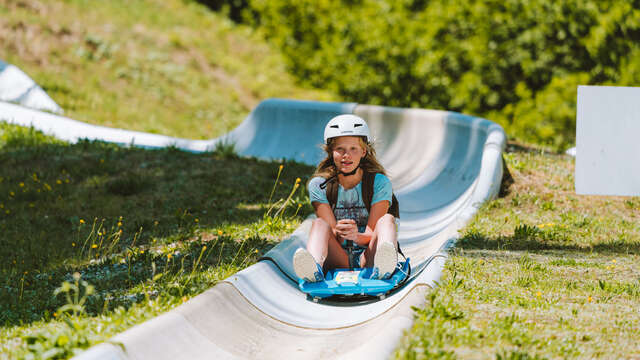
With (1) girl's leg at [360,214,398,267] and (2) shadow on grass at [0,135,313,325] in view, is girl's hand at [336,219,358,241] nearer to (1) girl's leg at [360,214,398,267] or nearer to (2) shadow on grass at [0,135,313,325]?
(1) girl's leg at [360,214,398,267]

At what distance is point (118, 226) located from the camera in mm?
6848

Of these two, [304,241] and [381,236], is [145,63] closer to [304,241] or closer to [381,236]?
[304,241]

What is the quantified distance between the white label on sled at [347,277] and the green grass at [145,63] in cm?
928

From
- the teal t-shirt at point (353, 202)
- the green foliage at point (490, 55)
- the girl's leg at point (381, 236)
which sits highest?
the green foliage at point (490, 55)

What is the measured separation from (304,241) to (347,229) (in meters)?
1.17

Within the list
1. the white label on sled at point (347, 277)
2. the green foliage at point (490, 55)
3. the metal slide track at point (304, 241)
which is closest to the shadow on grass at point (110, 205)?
the metal slide track at point (304, 241)

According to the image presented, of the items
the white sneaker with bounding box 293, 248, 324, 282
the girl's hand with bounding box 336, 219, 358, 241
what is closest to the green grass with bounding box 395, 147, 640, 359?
the girl's hand with bounding box 336, 219, 358, 241

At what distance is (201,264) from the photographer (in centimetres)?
578

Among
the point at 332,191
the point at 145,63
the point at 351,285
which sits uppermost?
the point at 145,63

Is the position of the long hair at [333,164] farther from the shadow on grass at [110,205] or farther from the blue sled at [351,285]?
the shadow on grass at [110,205]

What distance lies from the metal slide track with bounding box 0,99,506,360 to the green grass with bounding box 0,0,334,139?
2.69 m

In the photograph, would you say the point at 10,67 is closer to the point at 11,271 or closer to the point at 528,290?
the point at 11,271

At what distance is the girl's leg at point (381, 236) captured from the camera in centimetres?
517

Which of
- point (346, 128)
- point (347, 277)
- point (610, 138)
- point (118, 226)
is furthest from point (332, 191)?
point (610, 138)
